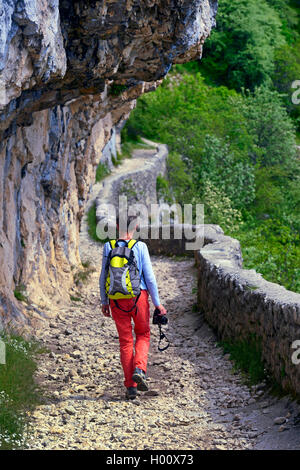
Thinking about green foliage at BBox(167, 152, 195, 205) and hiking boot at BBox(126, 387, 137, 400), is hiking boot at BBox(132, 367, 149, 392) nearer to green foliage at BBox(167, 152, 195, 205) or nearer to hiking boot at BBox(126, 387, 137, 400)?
hiking boot at BBox(126, 387, 137, 400)

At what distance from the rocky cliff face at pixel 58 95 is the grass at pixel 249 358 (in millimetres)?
2371

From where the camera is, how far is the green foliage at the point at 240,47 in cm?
4434

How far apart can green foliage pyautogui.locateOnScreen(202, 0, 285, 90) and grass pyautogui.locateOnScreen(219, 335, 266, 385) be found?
38363 mm

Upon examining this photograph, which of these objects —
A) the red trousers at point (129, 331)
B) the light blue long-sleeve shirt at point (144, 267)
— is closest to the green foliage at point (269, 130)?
the light blue long-sleeve shirt at point (144, 267)

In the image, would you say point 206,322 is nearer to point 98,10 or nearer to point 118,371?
point 118,371

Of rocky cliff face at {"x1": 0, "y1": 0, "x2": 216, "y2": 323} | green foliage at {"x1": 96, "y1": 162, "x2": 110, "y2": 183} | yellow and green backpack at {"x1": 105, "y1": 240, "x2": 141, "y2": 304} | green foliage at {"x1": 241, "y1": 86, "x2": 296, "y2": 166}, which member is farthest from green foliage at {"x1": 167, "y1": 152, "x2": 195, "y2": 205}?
yellow and green backpack at {"x1": 105, "y1": 240, "x2": 141, "y2": 304}

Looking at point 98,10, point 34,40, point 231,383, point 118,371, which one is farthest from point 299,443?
point 98,10

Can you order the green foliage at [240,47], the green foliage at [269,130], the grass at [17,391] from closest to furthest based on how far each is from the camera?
the grass at [17,391] → the green foliage at [269,130] → the green foliage at [240,47]

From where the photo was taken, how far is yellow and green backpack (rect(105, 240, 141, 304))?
5582 millimetres

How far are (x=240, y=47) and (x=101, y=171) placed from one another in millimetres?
23049

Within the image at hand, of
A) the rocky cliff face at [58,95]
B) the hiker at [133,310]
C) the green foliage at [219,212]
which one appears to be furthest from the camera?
the green foliage at [219,212]

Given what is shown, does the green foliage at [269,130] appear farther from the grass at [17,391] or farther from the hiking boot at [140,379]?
the hiking boot at [140,379]

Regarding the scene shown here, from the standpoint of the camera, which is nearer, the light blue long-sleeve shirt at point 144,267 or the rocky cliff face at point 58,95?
the rocky cliff face at point 58,95

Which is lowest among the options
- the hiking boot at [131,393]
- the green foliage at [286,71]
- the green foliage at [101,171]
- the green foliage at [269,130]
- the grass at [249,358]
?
the hiking boot at [131,393]
